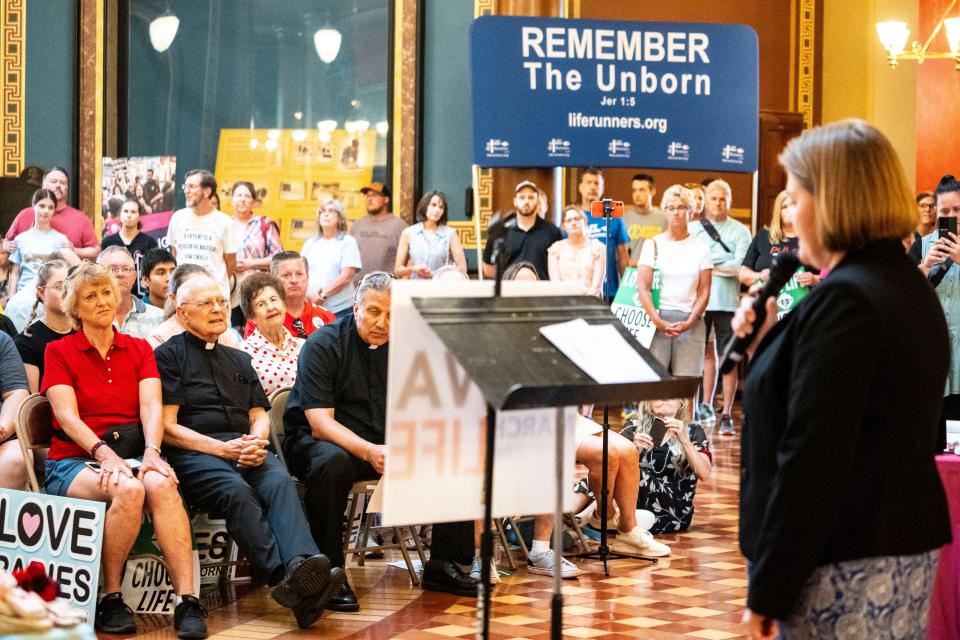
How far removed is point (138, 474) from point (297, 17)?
8.05 metres

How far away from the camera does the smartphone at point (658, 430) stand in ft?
21.0

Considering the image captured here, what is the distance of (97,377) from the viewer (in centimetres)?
498

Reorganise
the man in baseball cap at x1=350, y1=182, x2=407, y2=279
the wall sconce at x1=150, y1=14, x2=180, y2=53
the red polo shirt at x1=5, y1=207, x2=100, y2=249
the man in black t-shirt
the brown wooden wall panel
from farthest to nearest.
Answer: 1. the brown wooden wall panel
2. the wall sconce at x1=150, y1=14, x2=180, y2=53
3. the man in baseball cap at x1=350, y1=182, x2=407, y2=279
4. the red polo shirt at x1=5, y1=207, x2=100, y2=249
5. the man in black t-shirt

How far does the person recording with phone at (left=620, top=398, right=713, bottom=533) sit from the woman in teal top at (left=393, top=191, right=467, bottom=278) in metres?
3.77

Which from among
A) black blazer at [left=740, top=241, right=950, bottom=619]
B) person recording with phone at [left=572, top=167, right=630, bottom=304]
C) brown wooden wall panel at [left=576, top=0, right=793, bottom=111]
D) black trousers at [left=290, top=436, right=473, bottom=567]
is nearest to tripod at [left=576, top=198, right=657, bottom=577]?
black trousers at [left=290, top=436, right=473, bottom=567]

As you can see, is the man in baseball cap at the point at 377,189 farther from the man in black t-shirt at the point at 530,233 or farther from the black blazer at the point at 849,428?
the black blazer at the point at 849,428

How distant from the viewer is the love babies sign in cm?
461

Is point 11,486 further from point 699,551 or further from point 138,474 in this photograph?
point 699,551

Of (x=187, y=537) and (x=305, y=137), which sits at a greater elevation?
(x=305, y=137)

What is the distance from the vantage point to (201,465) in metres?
5.04

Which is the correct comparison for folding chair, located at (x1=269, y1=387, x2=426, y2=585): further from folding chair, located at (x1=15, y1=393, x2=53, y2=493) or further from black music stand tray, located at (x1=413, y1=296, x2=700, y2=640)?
black music stand tray, located at (x1=413, y1=296, x2=700, y2=640)

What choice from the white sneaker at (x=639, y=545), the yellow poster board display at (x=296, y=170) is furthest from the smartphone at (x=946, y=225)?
the yellow poster board display at (x=296, y=170)

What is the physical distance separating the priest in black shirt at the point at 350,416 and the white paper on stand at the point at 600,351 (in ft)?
7.88

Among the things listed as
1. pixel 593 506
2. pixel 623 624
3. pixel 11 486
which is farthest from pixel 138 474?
pixel 593 506
